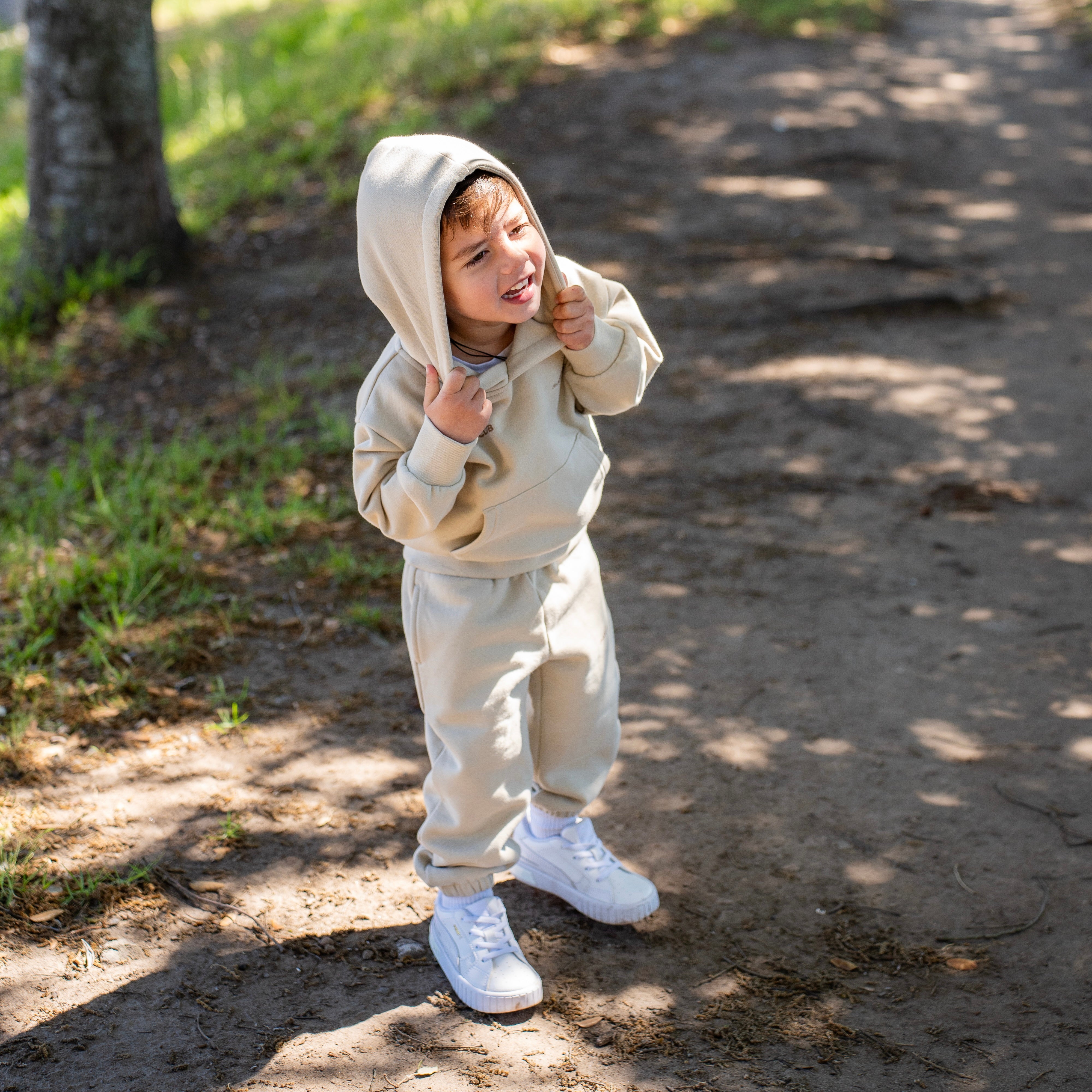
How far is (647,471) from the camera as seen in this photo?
16.1 ft

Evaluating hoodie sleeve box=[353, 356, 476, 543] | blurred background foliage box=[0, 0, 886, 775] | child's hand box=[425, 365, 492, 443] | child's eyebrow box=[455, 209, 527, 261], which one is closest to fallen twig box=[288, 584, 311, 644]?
blurred background foliage box=[0, 0, 886, 775]

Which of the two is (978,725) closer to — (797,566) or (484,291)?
(797,566)

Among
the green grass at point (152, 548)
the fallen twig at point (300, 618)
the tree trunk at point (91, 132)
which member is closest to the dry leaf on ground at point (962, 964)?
the green grass at point (152, 548)

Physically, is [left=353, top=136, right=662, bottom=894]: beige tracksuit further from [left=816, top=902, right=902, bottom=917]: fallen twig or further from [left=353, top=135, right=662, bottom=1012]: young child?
[left=816, top=902, right=902, bottom=917]: fallen twig

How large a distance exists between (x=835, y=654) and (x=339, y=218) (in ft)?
16.0

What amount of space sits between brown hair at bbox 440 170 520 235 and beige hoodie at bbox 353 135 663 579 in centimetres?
3

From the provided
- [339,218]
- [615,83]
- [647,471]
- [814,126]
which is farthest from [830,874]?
[615,83]

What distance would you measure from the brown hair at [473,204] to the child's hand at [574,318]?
22 cm

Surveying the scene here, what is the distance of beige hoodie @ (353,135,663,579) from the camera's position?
6.21 feet

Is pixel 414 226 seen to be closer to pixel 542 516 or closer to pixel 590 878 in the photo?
pixel 542 516

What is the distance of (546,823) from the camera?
2.70 meters

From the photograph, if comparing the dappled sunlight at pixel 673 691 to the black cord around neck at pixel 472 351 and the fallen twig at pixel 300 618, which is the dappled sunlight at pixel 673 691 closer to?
the fallen twig at pixel 300 618

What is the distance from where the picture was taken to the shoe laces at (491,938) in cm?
243

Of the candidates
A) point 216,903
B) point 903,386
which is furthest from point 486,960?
point 903,386
